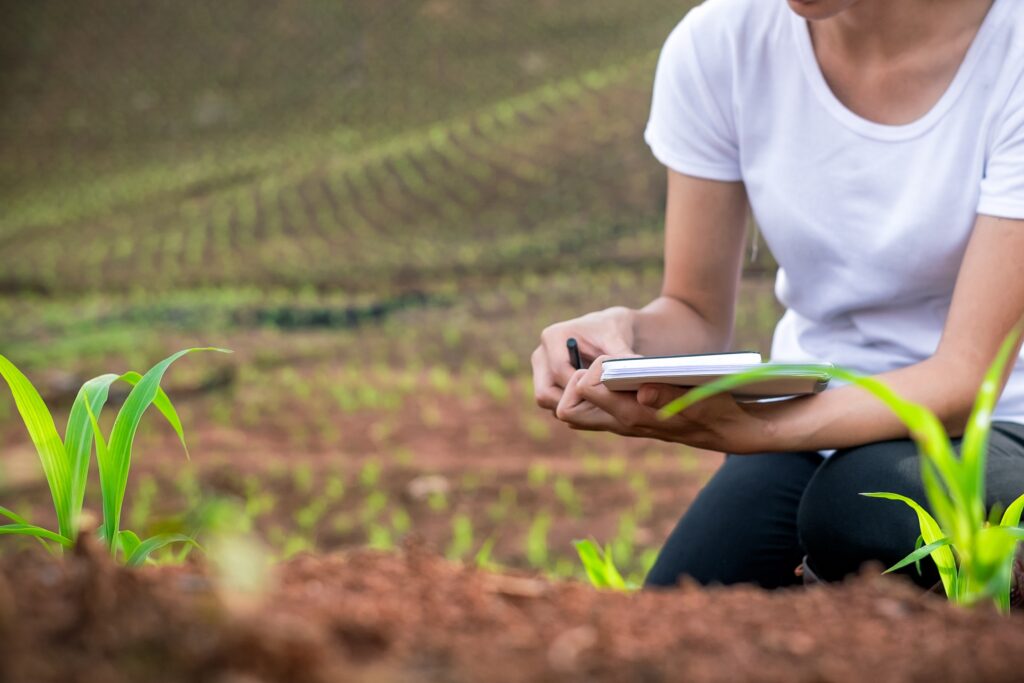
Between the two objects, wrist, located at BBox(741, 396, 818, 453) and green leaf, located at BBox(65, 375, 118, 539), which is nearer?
green leaf, located at BBox(65, 375, 118, 539)

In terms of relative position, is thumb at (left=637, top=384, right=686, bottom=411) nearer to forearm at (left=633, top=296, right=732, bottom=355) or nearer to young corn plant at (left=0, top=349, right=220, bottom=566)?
forearm at (left=633, top=296, right=732, bottom=355)

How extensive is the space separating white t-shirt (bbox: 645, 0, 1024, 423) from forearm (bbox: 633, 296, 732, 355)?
0.10 meters

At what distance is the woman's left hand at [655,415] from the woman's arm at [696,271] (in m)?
0.21

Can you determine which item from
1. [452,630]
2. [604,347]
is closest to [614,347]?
[604,347]

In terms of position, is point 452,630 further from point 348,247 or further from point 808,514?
point 348,247

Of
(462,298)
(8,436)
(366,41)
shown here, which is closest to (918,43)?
(8,436)

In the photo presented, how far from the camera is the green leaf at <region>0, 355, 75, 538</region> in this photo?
0.97 metres

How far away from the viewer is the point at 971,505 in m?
0.77

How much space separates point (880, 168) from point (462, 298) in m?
4.91

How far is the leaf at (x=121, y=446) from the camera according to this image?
0.96m

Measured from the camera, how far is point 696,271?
61.9 inches

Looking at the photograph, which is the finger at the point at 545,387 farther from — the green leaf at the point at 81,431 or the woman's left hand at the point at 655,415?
the green leaf at the point at 81,431

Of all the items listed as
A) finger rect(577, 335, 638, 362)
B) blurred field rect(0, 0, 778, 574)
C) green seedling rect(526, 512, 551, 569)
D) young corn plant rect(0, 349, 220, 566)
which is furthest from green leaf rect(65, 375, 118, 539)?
green seedling rect(526, 512, 551, 569)

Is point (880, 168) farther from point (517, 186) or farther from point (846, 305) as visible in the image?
point (517, 186)
